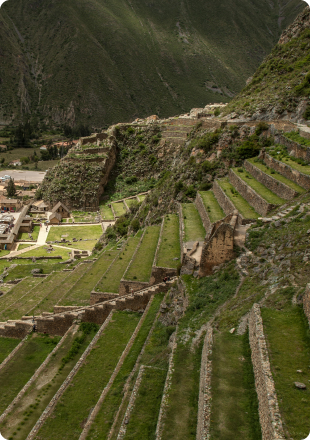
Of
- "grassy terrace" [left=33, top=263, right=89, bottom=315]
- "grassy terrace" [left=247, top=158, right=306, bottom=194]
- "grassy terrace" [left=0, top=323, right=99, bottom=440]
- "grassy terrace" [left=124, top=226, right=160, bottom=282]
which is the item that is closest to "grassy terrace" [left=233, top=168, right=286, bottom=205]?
"grassy terrace" [left=247, top=158, right=306, bottom=194]

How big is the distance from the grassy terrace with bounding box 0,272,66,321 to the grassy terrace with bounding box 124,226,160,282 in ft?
22.0

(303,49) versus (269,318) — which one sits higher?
(303,49)

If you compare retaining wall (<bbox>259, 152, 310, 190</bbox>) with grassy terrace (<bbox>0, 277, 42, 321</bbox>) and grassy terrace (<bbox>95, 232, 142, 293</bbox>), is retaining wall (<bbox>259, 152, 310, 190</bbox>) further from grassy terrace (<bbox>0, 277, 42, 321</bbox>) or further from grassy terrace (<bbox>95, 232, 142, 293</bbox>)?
grassy terrace (<bbox>0, 277, 42, 321</bbox>)

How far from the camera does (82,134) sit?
390 feet

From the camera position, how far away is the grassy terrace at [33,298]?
23.2 meters

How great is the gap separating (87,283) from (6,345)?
602 centimetres

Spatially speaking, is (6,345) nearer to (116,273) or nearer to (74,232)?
(116,273)

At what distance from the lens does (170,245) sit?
23.5 metres

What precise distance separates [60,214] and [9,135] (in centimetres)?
8207

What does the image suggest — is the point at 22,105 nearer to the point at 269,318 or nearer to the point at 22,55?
the point at 22,55

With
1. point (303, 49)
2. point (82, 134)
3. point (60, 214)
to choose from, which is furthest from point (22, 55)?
point (303, 49)

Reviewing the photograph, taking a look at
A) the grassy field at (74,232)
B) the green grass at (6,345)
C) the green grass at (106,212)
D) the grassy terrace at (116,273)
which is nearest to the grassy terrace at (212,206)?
the grassy terrace at (116,273)

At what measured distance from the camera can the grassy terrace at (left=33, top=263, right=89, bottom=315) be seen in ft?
75.9

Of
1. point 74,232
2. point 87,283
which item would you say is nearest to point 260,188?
point 87,283
